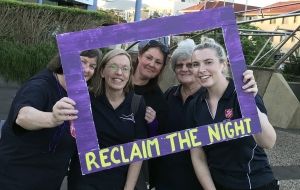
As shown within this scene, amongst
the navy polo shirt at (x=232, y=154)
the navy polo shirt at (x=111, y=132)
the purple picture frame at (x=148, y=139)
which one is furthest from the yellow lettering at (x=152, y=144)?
the navy polo shirt at (x=232, y=154)

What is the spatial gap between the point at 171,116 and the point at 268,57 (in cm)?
963

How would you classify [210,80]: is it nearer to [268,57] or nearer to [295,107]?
[295,107]

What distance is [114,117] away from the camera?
98.0 inches

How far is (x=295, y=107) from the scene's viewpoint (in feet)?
30.6

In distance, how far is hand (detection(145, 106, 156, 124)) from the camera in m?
2.72

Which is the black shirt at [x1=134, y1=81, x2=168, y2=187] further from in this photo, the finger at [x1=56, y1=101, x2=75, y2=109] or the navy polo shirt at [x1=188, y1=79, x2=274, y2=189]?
the finger at [x1=56, y1=101, x2=75, y2=109]

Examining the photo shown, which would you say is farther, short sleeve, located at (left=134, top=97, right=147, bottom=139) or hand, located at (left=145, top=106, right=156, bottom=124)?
hand, located at (left=145, top=106, right=156, bottom=124)

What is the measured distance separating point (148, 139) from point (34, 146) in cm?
61

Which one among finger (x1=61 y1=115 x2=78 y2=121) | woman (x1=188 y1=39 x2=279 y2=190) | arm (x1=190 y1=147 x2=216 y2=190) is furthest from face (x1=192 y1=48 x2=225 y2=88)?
finger (x1=61 y1=115 x2=78 y2=121)

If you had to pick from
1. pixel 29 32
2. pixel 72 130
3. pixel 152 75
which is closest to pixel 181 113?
pixel 152 75

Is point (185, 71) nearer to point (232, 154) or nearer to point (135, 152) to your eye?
point (232, 154)

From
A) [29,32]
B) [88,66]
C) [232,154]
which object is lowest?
[232,154]

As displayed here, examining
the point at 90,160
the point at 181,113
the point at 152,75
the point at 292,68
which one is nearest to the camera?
the point at 90,160

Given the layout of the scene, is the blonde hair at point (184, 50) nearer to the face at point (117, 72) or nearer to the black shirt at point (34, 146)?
the face at point (117, 72)
